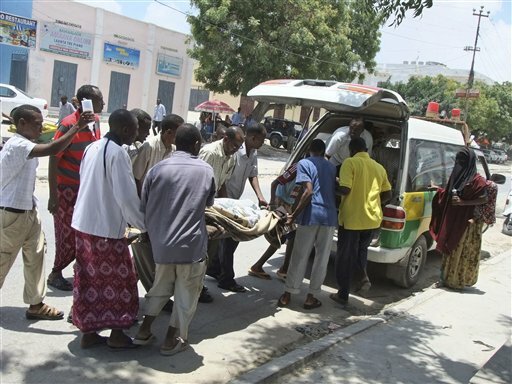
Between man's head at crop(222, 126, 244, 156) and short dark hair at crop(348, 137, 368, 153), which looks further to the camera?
short dark hair at crop(348, 137, 368, 153)

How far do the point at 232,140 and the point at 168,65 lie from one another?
26.5 metres

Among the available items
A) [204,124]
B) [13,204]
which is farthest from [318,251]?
[204,124]

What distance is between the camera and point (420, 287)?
22.2 ft

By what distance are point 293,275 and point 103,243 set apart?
2114mm

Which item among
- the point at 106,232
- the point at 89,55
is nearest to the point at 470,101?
the point at 89,55

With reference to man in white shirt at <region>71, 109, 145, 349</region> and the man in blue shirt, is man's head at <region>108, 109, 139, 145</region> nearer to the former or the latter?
man in white shirt at <region>71, 109, 145, 349</region>

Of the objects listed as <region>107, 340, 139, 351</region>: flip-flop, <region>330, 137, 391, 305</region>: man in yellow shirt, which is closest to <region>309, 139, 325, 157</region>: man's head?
<region>330, 137, 391, 305</region>: man in yellow shirt

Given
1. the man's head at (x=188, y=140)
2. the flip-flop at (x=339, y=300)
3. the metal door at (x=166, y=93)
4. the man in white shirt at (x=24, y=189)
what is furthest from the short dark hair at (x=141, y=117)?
the metal door at (x=166, y=93)

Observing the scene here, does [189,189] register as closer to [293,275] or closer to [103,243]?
[103,243]

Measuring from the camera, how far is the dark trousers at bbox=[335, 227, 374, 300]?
17.5 feet

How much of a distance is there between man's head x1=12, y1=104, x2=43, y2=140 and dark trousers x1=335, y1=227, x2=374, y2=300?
10.2ft

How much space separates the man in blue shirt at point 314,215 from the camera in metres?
4.84

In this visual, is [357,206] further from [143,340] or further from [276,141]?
[276,141]

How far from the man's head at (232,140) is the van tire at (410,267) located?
2585 mm
